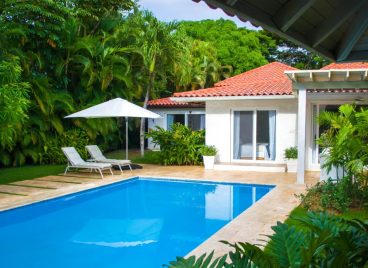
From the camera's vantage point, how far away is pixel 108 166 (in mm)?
15883

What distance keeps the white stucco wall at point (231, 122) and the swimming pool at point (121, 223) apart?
14.1 ft

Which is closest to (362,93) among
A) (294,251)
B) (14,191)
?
(14,191)

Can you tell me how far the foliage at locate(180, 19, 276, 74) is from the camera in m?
35.2

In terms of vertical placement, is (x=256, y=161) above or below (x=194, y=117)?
below

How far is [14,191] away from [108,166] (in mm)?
4071

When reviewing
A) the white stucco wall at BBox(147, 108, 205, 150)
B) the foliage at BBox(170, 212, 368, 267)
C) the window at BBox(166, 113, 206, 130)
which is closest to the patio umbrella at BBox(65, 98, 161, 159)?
the white stucco wall at BBox(147, 108, 205, 150)

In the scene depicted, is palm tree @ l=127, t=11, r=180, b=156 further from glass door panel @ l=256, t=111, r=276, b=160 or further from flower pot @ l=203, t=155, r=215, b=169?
glass door panel @ l=256, t=111, r=276, b=160

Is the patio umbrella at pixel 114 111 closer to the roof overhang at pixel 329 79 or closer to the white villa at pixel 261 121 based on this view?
the white villa at pixel 261 121

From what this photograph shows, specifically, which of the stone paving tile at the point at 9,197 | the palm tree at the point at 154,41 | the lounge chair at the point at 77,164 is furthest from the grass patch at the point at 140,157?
the stone paving tile at the point at 9,197

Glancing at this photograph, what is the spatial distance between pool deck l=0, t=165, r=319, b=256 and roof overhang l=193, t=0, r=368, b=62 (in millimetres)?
3180

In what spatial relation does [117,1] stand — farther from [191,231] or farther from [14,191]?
[191,231]

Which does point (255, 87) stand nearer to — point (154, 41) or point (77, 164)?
point (154, 41)

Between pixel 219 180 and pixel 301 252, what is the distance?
39.2 feet

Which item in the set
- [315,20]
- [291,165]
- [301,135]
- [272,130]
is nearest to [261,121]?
[272,130]
